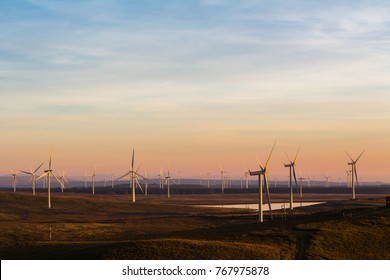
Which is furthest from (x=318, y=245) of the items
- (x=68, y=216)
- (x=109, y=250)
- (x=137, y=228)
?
(x=68, y=216)

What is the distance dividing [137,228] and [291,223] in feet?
139

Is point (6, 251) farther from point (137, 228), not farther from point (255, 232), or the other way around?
point (137, 228)

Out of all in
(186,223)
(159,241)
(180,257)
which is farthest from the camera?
(186,223)

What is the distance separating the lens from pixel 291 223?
130000mm

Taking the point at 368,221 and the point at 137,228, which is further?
the point at 137,228

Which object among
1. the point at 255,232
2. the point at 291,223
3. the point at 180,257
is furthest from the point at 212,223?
the point at 180,257

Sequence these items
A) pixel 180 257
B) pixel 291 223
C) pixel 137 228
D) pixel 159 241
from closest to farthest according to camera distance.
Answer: pixel 180 257
pixel 159 241
pixel 291 223
pixel 137 228

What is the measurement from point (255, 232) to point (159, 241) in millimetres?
23545

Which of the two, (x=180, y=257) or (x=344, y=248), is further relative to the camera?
(x=344, y=248)

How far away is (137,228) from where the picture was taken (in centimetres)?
15725

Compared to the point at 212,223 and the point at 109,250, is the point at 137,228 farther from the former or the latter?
the point at 109,250

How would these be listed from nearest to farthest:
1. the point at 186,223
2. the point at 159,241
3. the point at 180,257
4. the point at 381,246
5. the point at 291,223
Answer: the point at 180,257
the point at 159,241
the point at 381,246
the point at 291,223
the point at 186,223

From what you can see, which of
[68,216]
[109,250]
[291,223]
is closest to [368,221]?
[291,223]
